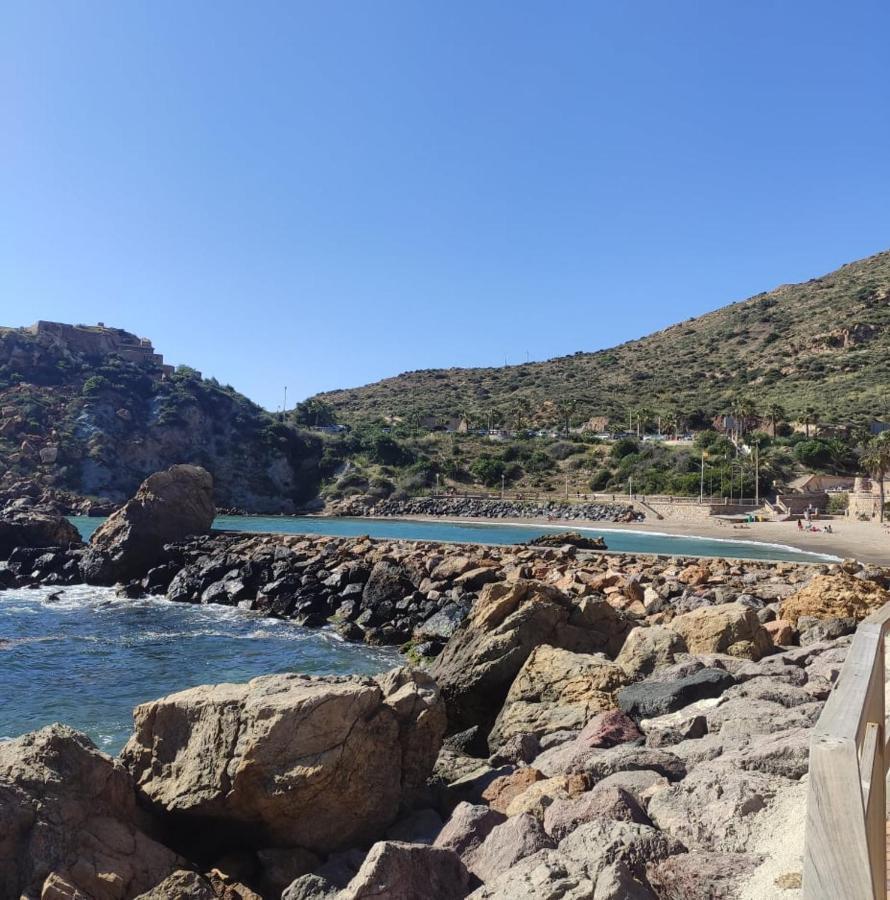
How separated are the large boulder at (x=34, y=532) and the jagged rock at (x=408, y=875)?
3707 centimetres

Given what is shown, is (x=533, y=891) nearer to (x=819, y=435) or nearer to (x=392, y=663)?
(x=392, y=663)

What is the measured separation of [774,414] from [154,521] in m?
71.2

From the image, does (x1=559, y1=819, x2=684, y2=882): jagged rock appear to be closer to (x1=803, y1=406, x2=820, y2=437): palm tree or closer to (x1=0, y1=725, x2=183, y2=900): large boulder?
(x1=0, y1=725, x2=183, y2=900): large boulder

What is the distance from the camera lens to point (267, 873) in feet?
20.0

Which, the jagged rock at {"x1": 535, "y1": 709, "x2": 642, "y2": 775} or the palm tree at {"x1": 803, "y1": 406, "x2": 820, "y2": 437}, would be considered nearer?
the jagged rock at {"x1": 535, "y1": 709, "x2": 642, "y2": 775}

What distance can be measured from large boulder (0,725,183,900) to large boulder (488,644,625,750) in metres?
4.23

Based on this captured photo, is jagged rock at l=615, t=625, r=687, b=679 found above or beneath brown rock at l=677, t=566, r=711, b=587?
above

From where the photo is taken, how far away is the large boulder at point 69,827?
5.29 m

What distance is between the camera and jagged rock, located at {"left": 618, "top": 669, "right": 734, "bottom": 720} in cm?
782

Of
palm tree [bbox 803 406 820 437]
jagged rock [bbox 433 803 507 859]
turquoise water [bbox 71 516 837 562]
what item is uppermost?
palm tree [bbox 803 406 820 437]

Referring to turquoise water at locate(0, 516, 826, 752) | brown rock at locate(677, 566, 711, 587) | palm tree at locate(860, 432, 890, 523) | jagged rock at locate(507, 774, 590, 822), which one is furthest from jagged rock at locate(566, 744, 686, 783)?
palm tree at locate(860, 432, 890, 523)

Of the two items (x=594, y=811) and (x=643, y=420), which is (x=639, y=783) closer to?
(x=594, y=811)

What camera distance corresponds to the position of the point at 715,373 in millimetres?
120125

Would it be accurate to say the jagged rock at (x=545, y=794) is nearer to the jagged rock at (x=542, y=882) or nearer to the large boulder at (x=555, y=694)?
the jagged rock at (x=542, y=882)
